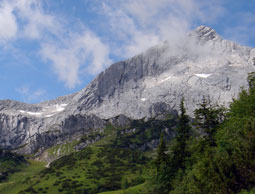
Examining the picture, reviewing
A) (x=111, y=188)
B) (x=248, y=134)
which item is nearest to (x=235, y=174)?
(x=248, y=134)

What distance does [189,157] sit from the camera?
51.0 m

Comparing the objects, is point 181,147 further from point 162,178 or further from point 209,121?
point 209,121

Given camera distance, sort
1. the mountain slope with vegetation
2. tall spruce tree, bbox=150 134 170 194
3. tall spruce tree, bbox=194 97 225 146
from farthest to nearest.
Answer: tall spruce tree, bbox=150 134 170 194 → tall spruce tree, bbox=194 97 225 146 → the mountain slope with vegetation

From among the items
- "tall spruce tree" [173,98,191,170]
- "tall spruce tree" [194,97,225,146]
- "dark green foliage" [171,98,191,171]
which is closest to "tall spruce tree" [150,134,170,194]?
"dark green foliage" [171,98,191,171]

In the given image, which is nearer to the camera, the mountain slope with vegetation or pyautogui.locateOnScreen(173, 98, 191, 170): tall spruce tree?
the mountain slope with vegetation

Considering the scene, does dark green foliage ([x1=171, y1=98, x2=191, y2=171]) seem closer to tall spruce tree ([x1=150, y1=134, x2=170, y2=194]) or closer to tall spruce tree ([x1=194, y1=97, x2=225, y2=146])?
tall spruce tree ([x1=150, y1=134, x2=170, y2=194])

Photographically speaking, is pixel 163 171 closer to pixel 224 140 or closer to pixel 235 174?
Result: pixel 224 140

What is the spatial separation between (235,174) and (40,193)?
170 metres

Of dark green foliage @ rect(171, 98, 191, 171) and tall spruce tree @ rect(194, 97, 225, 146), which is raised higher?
tall spruce tree @ rect(194, 97, 225, 146)

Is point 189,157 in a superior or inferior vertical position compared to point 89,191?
superior

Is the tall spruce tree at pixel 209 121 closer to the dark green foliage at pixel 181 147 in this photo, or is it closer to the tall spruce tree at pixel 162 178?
the dark green foliage at pixel 181 147

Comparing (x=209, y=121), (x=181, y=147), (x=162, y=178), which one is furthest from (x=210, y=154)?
(x=162, y=178)

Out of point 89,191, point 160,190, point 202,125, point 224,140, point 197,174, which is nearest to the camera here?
point 197,174

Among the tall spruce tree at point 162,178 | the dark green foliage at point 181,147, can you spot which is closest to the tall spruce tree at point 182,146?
the dark green foliage at point 181,147
